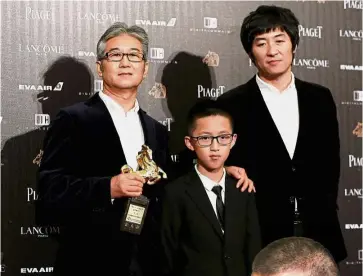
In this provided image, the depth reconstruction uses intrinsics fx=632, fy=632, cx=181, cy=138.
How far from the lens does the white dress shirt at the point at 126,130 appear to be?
313 centimetres

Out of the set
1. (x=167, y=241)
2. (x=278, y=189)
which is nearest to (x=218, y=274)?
(x=167, y=241)

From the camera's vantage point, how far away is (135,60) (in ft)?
10.4

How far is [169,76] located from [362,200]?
1379mm

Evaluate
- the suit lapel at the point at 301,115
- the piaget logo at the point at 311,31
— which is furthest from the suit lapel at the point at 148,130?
the piaget logo at the point at 311,31

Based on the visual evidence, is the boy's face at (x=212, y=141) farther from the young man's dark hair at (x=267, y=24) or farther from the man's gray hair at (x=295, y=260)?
the man's gray hair at (x=295, y=260)

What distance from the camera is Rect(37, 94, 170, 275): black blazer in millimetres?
3016

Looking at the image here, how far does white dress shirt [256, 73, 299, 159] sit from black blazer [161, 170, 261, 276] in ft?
1.64

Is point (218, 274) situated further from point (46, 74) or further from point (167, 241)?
point (46, 74)

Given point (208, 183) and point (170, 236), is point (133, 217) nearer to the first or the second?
point (170, 236)

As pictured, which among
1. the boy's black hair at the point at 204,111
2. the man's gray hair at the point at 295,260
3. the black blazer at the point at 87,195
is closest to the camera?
the man's gray hair at the point at 295,260

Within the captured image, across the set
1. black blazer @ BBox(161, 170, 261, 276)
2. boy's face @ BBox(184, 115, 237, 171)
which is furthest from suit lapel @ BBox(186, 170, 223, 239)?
boy's face @ BBox(184, 115, 237, 171)

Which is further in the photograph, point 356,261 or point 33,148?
point 356,261

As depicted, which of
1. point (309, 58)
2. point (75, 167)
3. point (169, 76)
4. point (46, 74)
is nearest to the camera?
point (75, 167)

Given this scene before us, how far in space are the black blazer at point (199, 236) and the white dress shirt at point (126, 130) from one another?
10.2 inches
